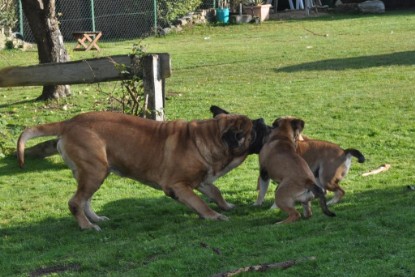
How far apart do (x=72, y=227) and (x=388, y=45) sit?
61.4 feet

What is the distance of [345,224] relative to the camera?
7.91 m

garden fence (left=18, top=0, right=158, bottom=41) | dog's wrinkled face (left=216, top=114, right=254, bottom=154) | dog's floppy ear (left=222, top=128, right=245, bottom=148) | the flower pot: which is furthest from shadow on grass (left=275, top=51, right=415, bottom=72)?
the flower pot

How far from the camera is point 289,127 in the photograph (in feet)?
31.5

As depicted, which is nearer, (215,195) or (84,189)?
(84,189)

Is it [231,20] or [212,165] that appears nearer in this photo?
[212,165]

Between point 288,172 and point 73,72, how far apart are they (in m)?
5.71

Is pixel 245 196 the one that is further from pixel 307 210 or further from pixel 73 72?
pixel 73 72

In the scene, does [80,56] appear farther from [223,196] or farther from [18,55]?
[223,196]

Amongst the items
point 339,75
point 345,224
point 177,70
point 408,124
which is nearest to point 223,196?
point 345,224

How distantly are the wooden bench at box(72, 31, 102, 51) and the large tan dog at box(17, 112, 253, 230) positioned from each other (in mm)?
21237

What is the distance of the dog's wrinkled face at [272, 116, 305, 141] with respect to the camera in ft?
31.3

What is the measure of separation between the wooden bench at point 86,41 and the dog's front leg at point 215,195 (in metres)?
21.1

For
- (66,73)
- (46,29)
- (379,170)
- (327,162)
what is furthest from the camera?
(46,29)

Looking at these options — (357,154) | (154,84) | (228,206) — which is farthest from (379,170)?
(154,84)
